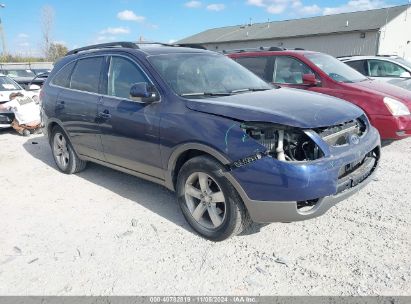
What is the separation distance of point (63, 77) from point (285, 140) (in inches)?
151

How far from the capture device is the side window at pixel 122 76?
4027 millimetres

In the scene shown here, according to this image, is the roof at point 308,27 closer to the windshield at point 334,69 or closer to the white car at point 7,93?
the windshield at point 334,69

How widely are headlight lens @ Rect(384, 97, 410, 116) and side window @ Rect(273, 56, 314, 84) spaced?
4.42 ft

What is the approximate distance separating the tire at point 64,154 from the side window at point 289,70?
376cm

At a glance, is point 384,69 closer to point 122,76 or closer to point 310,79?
point 310,79

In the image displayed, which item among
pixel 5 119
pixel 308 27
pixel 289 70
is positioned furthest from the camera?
pixel 308 27

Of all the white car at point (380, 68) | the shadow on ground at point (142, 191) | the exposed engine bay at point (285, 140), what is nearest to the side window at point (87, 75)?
the shadow on ground at point (142, 191)

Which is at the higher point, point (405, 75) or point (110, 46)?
point (110, 46)

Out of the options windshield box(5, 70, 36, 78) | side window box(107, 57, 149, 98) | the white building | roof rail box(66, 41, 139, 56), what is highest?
the white building

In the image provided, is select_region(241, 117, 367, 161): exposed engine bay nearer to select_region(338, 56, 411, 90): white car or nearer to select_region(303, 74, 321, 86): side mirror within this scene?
select_region(303, 74, 321, 86): side mirror

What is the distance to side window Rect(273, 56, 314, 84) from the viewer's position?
645 centimetres

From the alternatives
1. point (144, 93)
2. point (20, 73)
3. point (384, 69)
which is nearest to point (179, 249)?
point (144, 93)

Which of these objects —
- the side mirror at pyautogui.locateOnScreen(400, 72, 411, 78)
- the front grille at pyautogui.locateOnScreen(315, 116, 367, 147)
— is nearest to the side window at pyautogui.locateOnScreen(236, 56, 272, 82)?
the front grille at pyautogui.locateOnScreen(315, 116, 367, 147)

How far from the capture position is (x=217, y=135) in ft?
10.2
